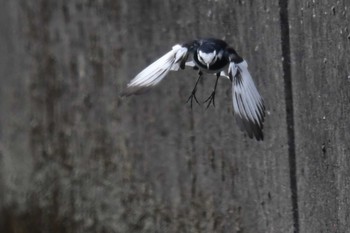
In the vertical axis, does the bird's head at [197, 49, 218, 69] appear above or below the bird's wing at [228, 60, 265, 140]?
above

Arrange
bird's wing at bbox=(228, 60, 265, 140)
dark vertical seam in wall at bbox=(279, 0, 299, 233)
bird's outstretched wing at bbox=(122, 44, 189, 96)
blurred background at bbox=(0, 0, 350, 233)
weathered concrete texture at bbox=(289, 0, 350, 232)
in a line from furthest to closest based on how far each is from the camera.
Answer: dark vertical seam in wall at bbox=(279, 0, 299, 233) < blurred background at bbox=(0, 0, 350, 233) < weathered concrete texture at bbox=(289, 0, 350, 232) < bird's outstretched wing at bbox=(122, 44, 189, 96) < bird's wing at bbox=(228, 60, 265, 140)

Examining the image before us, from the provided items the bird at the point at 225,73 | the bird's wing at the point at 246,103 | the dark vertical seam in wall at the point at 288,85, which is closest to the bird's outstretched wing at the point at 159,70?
the bird at the point at 225,73

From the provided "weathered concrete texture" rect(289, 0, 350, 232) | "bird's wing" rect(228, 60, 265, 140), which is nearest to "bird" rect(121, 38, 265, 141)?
"bird's wing" rect(228, 60, 265, 140)

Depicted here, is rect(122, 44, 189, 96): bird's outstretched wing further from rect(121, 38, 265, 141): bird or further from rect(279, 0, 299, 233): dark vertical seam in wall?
rect(279, 0, 299, 233): dark vertical seam in wall

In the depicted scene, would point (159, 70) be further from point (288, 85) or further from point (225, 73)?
point (288, 85)

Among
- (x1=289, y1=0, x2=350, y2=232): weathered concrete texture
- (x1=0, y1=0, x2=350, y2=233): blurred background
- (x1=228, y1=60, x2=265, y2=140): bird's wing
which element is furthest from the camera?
(x1=0, y1=0, x2=350, y2=233): blurred background

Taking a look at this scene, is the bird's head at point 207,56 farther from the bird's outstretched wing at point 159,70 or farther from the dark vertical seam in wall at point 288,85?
the dark vertical seam in wall at point 288,85

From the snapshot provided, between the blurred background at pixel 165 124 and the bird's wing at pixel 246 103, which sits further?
the blurred background at pixel 165 124

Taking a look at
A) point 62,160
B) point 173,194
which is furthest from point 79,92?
point 173,194

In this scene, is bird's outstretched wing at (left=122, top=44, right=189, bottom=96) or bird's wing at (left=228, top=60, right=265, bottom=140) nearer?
bird's wing at (left=228, top=60, right=265, bottom=140)
